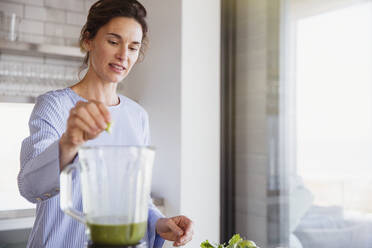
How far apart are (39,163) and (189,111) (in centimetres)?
176

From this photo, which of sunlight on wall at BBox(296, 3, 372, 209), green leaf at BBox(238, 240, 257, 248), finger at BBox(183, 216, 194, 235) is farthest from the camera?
sunlight on wall at BBox(296, 3, 372, 209)

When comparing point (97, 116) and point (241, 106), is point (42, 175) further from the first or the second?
point (241, 106)

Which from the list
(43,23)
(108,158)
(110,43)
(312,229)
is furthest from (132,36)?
(43,23)

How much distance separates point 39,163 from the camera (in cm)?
95

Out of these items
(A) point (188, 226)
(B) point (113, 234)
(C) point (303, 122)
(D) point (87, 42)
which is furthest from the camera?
(C) point (303, 122)

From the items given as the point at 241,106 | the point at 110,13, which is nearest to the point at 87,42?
the point at 110,13

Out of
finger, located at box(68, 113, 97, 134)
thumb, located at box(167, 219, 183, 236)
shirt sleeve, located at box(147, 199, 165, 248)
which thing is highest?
finger, located at box(68, 113, 97, 134)

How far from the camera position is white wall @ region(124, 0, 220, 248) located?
2.65m

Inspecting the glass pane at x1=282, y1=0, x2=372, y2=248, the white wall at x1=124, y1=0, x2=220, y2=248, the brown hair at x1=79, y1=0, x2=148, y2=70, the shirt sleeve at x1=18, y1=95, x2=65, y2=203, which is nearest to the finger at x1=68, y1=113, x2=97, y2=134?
the shirt sleeve at x1=18, y1=95, x2=65, y2=203

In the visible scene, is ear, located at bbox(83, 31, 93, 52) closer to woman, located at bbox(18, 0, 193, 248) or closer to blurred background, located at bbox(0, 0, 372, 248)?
woman, located at bbox(18, 0, 193, 248)

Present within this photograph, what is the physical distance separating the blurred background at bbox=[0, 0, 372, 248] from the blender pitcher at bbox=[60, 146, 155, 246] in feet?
5.01

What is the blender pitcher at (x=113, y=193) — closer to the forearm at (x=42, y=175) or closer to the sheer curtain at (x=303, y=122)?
the forearm at (x=42, y=175)

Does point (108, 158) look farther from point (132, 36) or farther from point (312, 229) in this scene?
point (312, 229)

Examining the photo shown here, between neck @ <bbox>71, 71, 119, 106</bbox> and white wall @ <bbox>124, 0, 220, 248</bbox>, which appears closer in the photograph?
neck @ <bbox>71, 71, 119, 106</bbox>
